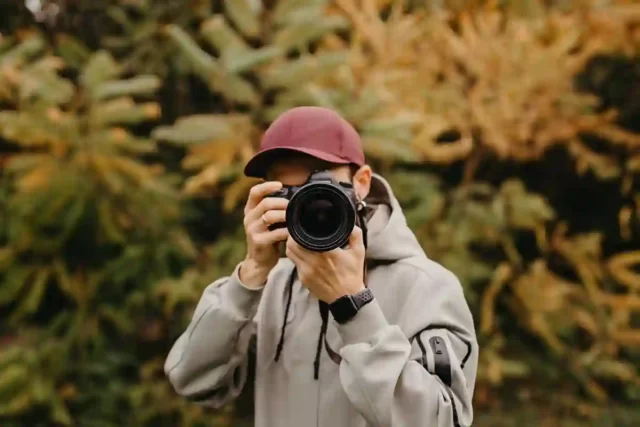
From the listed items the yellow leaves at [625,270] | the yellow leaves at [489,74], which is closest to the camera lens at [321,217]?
the yellow leaves at [489,74]

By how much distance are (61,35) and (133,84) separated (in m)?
1.05

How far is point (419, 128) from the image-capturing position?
12.2ft

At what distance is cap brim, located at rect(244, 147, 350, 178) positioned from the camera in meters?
1.47

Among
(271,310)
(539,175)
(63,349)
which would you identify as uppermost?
(271,310)

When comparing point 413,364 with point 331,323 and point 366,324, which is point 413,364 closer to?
point 366,324

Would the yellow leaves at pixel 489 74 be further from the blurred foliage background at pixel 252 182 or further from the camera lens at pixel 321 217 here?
the camera lens at pixel 321 217

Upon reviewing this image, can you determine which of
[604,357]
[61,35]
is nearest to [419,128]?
[604,357]

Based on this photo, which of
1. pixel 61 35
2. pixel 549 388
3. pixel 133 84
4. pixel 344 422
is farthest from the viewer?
pixel 549 388

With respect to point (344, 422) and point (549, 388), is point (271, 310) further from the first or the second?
point (549, 388)

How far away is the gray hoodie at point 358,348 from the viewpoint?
1315mm

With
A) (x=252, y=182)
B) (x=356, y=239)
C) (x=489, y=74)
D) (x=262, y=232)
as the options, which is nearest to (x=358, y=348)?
(x=356, y=239)

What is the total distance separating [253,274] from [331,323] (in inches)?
8.0

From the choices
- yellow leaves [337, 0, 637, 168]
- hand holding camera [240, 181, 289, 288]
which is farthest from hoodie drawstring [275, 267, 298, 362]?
yellow leaves [337, 0, 637, 168]

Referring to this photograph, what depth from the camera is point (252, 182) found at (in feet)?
11.3
